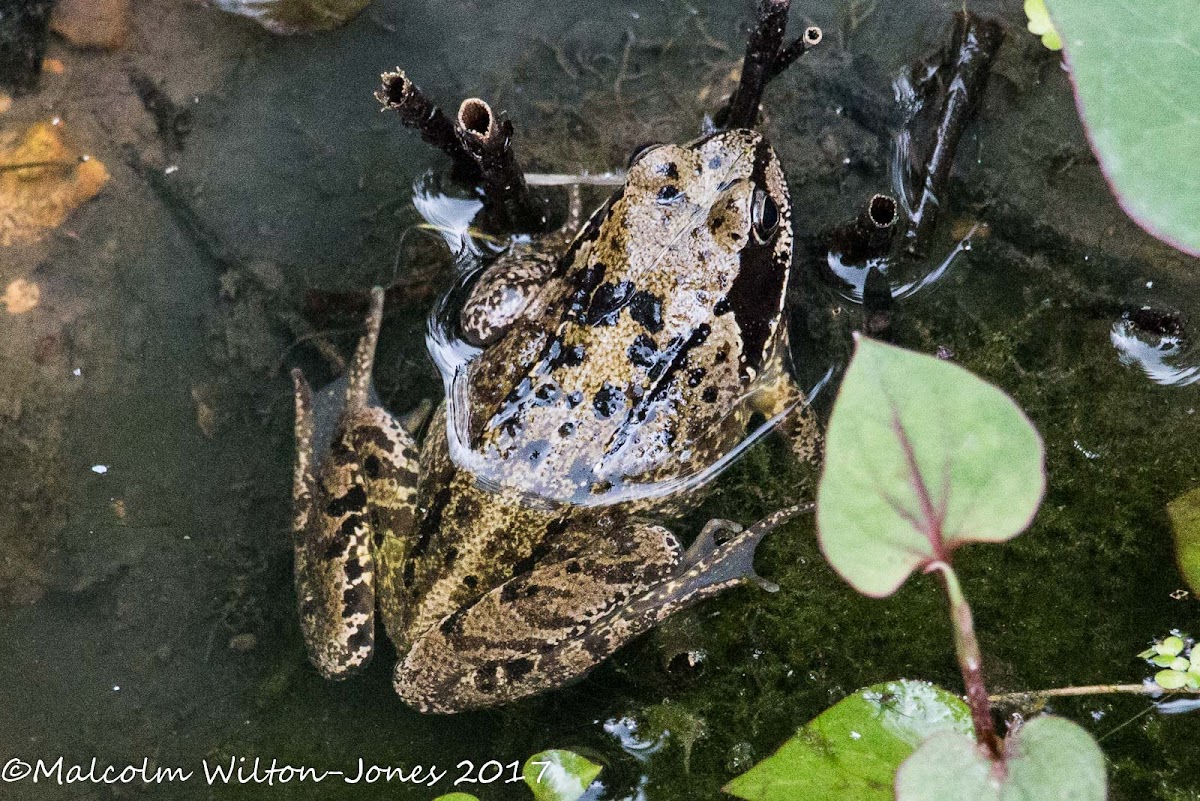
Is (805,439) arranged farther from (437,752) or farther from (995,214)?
(437,752)

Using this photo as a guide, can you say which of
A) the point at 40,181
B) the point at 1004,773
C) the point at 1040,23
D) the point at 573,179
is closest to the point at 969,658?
the point at 1004,773

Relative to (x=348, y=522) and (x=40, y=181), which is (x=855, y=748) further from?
(x=40, y=181)

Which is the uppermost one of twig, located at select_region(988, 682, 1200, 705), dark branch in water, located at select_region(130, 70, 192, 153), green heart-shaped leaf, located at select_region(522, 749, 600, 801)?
dark branch in water, located at select_region(130, 70, 192, 153)

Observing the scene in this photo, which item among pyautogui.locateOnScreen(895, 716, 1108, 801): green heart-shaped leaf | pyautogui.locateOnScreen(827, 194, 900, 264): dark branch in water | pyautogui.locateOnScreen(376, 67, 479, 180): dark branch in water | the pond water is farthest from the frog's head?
pyautogui.locateOnScreen(895, 716, 1108, 801): green heart-shaped leaf

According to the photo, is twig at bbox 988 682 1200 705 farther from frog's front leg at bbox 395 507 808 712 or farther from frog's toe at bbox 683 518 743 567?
frog's front leg at bbox 395 507 808 712

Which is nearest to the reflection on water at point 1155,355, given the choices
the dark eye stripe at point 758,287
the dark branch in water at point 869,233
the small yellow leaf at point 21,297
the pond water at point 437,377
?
the pond water at point 437,377

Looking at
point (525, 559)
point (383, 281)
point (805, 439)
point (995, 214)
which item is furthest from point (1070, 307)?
point (383, 281)
